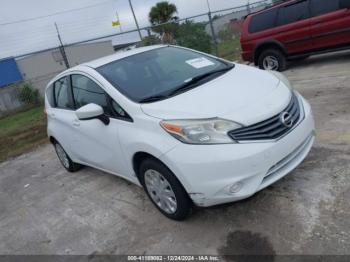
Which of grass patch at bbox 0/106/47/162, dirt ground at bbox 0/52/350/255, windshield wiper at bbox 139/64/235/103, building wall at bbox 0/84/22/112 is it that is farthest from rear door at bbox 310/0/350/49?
building wall at bbox 0/84/22/112

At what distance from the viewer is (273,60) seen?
932 centimetres

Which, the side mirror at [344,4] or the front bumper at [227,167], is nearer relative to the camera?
the front bumper at [227,167]

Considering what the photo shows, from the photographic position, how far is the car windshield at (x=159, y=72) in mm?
3760

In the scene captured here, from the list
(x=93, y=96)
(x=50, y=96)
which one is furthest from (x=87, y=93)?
(x=50, y=96)

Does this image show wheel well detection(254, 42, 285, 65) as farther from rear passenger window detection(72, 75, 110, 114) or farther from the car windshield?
→ rear passenger window detection(72, 75, 110, 114)

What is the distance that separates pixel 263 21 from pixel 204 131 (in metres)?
7.21

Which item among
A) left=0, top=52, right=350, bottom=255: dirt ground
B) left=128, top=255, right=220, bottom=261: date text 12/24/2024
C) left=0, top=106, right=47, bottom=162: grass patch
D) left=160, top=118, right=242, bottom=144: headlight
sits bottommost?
left=0, top=106, right=47, bottom=162: grass patch

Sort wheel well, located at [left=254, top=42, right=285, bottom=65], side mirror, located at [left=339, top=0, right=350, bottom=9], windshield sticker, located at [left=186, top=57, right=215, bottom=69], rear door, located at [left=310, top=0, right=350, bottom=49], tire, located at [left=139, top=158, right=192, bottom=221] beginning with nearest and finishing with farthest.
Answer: tire, located at [left=139, top=158, right=192, bottom=221] → windshield sticker, located at [left=186, top=57, right=215, bottom=69] → side mirror, located at [left=339, top=0, right=350, bottom=9] → rear door, located at [left=310, top=0, right=350, bottom=49] → wheel well, located at [left=254, top=42, right=285, bottom=65]

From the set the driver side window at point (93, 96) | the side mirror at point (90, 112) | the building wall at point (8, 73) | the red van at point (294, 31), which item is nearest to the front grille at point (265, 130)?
the driver side window at point (93, 96)

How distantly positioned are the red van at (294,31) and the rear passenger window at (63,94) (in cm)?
580

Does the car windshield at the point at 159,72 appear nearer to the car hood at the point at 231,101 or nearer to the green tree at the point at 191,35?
the car hood at the point at 231,101

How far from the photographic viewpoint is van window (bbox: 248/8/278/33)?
30.1ft

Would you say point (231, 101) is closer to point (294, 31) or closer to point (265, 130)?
point (265, 130)

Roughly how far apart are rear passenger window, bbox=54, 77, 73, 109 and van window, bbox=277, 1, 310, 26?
607 cm
